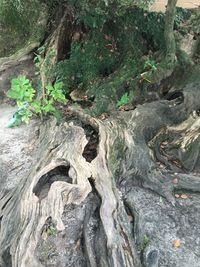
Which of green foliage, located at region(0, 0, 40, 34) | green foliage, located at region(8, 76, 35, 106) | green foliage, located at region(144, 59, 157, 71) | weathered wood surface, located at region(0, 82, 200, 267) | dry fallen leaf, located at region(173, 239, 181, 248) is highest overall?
green foliage, located at region(0, 0, 40, 34)

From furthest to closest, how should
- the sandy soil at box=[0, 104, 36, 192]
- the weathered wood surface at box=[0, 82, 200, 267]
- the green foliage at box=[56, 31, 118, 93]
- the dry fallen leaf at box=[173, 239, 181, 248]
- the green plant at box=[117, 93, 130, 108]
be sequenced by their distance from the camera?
the green foliage at box=[56, 31, 118, 93] → the green plant at box=[117, 93, 130, 108] → the sandy soil at box=[0, 104, 36, 192] → the dry fallen leaf at box=[173, 239, 181, 248] → the weathered wood surface at box=[0, 82, 200, 267]

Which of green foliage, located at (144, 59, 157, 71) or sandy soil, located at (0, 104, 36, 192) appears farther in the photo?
green foliage, located at (144, 59, 157, 71)

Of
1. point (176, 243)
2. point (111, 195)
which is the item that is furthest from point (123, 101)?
point (176, 243)

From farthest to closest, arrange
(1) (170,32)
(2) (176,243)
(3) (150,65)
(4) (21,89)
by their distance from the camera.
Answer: (3) (150,65) → (1) (170,32) → (4) (21,89) → (2) (176,243)

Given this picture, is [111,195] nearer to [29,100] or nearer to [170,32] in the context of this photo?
[29,100]

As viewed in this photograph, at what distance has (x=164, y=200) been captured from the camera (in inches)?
166

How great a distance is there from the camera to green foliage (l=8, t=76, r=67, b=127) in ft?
15.2

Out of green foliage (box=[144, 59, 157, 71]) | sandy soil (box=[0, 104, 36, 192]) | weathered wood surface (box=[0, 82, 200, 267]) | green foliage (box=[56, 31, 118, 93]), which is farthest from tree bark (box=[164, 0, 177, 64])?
sandy soil (box=[0, 104, 36, 192])

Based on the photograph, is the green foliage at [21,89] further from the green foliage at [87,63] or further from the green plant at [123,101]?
the green plant at [123,101]

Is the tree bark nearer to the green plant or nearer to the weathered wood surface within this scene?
the weathered wood surface

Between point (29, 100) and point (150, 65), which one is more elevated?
point (29, 100)

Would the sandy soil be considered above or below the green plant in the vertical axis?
below

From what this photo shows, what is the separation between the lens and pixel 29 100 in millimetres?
4723

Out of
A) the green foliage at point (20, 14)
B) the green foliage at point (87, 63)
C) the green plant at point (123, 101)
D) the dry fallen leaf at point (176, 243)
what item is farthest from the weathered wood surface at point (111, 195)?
the green foliage at point (20, 14)
